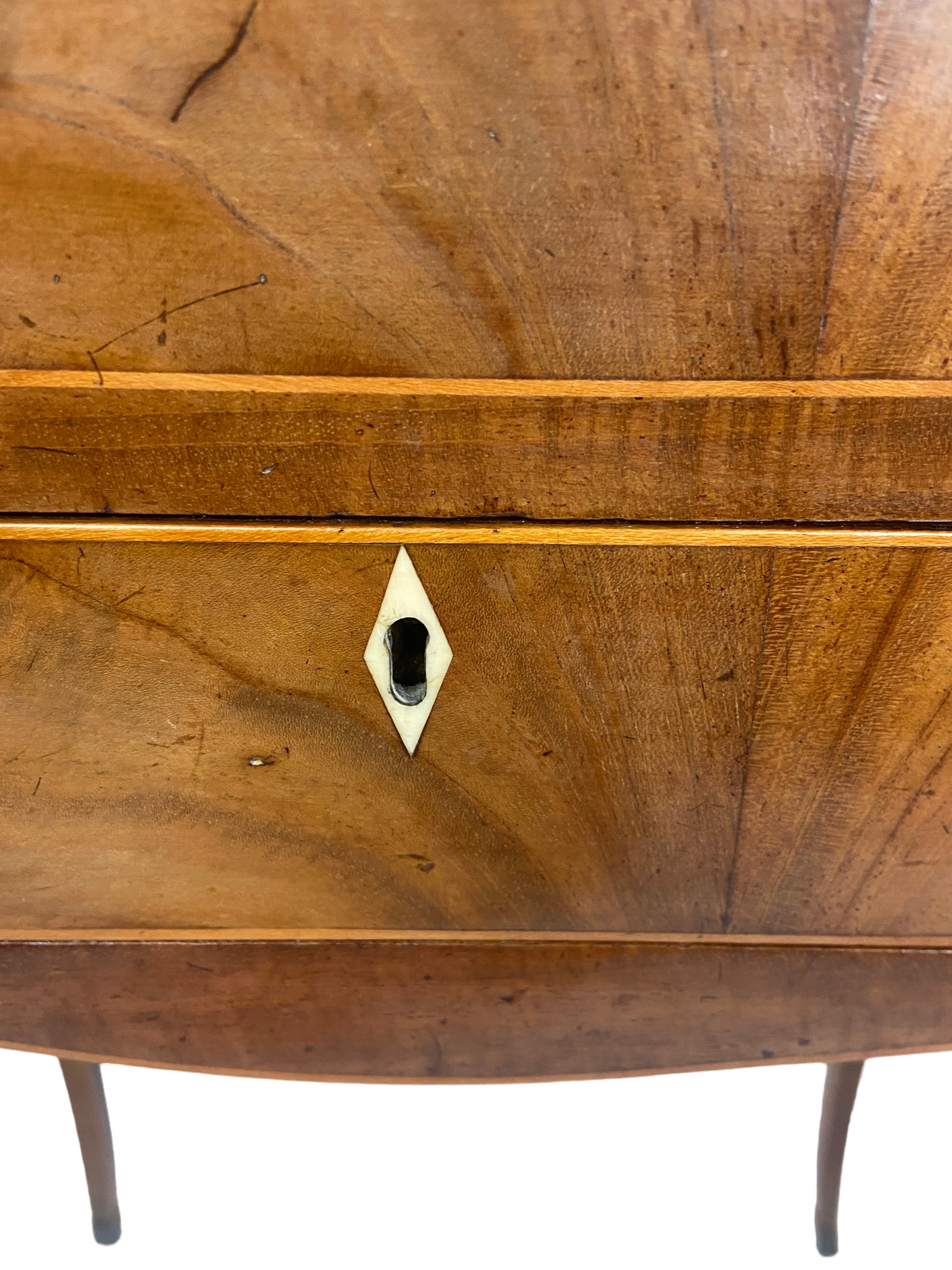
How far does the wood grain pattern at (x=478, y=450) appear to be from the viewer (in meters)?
0.51

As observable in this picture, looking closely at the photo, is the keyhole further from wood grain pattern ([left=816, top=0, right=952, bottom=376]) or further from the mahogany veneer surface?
wood grain pattern ([left=816, top=0, right=952, bottom=376])

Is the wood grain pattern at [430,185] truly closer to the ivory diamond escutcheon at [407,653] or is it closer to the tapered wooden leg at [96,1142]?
the ivory diamond escutcheon at [407,653]

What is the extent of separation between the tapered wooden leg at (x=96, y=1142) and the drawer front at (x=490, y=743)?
26 centimetres

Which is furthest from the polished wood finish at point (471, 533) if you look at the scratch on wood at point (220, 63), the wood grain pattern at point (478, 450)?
the scratch on wood at point (220, 63)

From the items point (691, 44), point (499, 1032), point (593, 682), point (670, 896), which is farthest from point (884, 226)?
point (499, 1032)

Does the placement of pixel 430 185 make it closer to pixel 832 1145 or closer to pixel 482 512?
pixel 482 512

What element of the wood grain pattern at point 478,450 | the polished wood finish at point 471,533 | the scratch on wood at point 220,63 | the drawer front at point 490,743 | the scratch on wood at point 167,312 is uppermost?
the scratch on wood at point 220,63

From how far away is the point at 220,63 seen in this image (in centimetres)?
46

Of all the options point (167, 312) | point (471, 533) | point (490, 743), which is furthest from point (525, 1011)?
point (167, 312)

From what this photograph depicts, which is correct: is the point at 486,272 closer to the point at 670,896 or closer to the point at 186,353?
the point at 186,353

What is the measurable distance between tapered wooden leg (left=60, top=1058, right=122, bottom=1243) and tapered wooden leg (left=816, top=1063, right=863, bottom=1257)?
54cm

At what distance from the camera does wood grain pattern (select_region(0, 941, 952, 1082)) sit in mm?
627

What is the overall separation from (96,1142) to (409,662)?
1.72ft

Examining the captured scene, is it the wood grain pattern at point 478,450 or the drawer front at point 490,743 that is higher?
the wood grain pattern at point 478,450
